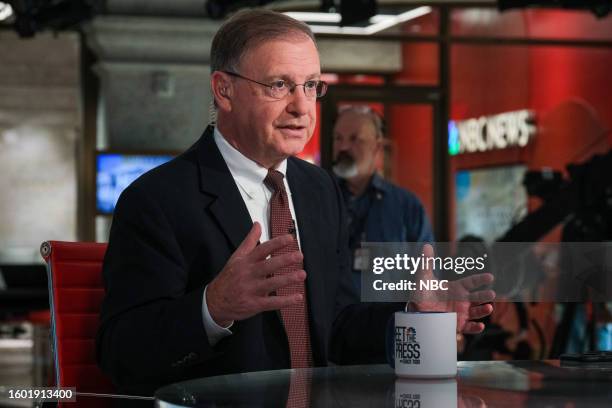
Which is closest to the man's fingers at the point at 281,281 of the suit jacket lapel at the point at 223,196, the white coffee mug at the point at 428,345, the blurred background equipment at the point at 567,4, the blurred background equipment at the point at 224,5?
the white coffee mug at the point at 428,345

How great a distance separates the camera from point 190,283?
82.6 inches

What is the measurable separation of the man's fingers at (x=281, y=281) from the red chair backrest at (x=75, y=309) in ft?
2.31

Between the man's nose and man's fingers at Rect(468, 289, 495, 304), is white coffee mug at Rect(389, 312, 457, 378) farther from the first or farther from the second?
the man's nose

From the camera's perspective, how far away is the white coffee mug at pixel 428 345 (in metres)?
1.84

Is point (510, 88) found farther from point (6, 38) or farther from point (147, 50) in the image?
point (6, 38)

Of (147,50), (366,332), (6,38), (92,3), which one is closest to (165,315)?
(366,332)

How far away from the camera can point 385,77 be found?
9.30 metres

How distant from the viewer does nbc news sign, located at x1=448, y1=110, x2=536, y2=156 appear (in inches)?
373

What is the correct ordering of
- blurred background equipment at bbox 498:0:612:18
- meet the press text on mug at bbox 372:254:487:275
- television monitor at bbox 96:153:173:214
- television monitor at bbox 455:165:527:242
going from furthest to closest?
1. television monitor at bbox 455:165:527:242
2. television monitor at bbox 96:153:173:214
3. blurred background equipment at bbox 498:0:612:18
4. meet the press text on mug at bbox 372:254:487:275

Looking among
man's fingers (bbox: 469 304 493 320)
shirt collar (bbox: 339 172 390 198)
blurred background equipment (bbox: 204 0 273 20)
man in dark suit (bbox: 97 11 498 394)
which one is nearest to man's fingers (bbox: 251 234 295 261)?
man in dark suit (bbox: 97 11 498 394)

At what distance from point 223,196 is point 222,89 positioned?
0.23 metres

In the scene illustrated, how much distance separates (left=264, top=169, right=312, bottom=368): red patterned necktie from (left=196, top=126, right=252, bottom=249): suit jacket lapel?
73 mm

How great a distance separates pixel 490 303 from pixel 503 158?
7.56 metres

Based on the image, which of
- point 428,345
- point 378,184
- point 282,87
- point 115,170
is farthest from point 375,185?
point 115,170
